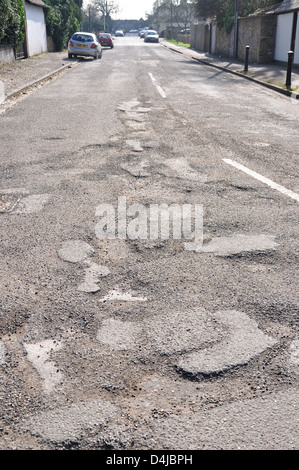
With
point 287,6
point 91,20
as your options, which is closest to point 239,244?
point 287,6

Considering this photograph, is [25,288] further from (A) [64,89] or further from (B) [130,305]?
(A) [64,89]

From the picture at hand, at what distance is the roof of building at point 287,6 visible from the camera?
963 inches

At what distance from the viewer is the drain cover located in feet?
17.6

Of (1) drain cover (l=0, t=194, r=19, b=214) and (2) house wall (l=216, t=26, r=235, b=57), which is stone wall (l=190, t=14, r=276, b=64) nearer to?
(2) house wall (l=216, t=26, r=235, b=57)

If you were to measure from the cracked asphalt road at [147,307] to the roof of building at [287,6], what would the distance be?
1998cm

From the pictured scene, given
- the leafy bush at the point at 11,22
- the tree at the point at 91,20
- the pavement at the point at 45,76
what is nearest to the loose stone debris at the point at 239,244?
the pavement at the point at 45,76

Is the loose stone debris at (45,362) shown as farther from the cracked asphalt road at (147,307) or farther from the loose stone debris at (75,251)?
the loose stone debris at (75,251)

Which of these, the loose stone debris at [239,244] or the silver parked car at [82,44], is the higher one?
the silver parked car at [82,44]

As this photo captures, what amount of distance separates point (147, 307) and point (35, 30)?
114ft

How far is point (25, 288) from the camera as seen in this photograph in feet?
12.0

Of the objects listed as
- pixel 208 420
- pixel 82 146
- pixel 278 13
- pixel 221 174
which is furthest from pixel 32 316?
pixel 278 13

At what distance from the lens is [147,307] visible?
3.43 m

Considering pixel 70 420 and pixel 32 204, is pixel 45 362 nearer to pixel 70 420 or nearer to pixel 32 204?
pixel 70 420

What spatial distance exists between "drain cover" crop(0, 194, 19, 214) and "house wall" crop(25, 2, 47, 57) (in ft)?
92.5
